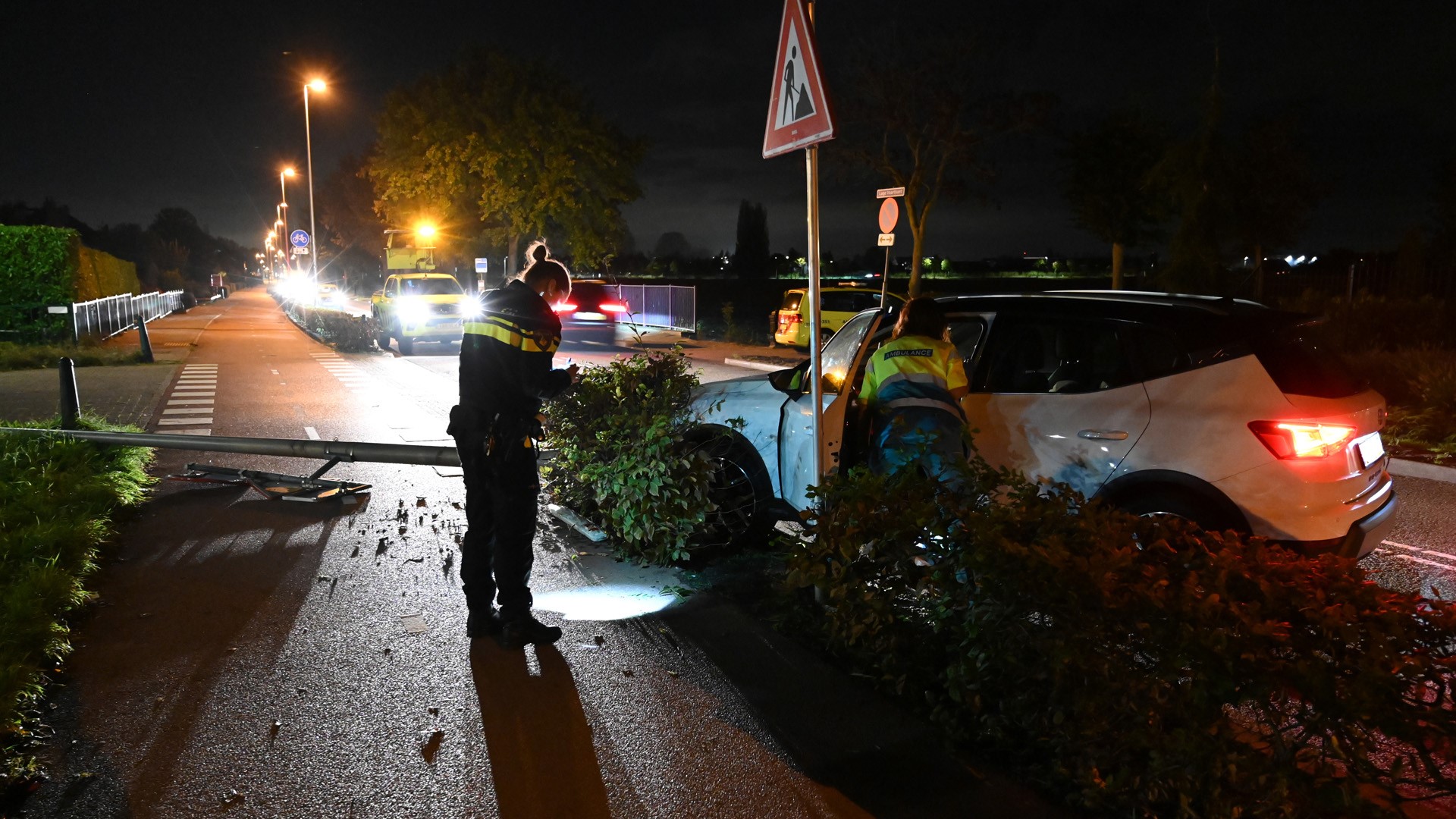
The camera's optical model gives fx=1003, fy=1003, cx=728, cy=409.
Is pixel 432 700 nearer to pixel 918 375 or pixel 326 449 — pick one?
pixel 918 375

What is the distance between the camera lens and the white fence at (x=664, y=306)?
105ft

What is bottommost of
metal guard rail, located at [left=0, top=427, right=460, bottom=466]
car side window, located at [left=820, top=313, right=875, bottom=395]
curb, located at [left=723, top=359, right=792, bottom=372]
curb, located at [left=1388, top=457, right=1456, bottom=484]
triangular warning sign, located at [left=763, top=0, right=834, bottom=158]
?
curb, located at [left=1388, top=457, right=1456, bottom=484]

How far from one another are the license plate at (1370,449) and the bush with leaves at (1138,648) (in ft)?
4.81

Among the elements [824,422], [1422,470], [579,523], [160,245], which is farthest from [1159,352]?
[160,245]

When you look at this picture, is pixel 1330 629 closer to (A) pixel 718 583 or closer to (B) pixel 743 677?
(B) pixel 743 677

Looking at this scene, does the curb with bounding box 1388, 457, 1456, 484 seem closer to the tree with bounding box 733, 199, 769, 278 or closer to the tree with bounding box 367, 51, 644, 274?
the tree with bounding box 367, 51, 644, 274

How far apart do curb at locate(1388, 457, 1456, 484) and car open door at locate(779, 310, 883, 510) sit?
598 centimetres

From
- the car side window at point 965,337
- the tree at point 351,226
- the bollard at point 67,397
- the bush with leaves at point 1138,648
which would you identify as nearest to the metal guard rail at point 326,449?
the bollard at point 67,397

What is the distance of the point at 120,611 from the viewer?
5254 mm

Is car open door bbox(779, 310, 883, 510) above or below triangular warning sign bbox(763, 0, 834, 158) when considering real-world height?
below

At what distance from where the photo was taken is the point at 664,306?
34.4 m

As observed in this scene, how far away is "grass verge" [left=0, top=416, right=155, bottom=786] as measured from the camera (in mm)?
4031

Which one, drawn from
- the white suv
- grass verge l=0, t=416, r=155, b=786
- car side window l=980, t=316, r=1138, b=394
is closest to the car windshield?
grass verge l=0, t=416, r=155, b=786

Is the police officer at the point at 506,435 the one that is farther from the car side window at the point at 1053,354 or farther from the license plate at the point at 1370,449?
the license plate at the point at 1370,449
